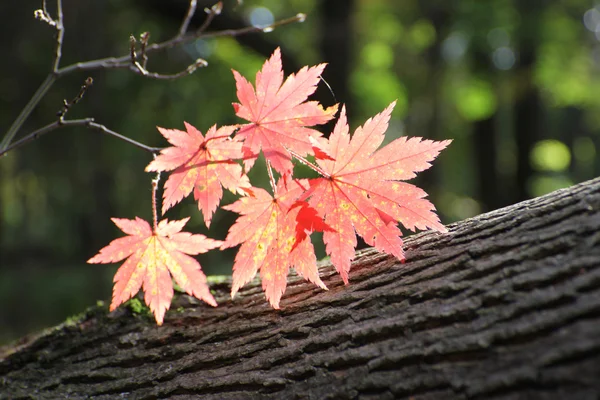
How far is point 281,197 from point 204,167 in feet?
0.82

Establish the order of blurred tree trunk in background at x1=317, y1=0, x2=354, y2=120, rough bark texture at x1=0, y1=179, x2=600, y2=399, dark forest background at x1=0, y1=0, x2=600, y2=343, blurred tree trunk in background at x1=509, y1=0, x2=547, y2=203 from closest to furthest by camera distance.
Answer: rough bark texture at x1=0, y1=179, x2=600, y2=399 < blurred tree trunk in background at x1=317, y1=0, x2=354, y2=120 < dark forest background at x1=0, y1=0, x2=600, y2=343 < blurred tree trunk in background at x1=509, y1=0, x2=547, y2=203

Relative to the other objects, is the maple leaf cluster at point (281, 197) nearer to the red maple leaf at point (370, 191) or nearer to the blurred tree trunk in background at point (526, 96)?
the red maple leaf at point (370, 191)

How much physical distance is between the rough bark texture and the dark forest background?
3.57 m

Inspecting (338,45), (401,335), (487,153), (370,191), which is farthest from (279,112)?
(487,153)

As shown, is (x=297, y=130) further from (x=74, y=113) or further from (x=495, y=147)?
(x=495, y=147)

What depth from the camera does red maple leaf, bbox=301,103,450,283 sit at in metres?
1.43

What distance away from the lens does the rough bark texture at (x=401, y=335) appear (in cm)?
104

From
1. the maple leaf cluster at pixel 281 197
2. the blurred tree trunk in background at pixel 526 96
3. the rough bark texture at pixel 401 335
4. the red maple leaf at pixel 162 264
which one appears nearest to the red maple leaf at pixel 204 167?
the maple leaf cluster at pixel 281 197

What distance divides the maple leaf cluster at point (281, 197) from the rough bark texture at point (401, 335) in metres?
0.14

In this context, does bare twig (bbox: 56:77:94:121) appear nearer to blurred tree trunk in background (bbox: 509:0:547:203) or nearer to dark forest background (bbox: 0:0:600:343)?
dark forest background (bbox: 0:0:600:343)

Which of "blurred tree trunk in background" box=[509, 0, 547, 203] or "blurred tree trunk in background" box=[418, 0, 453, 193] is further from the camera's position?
"blurred tree trunk in background" box=[418, 0, 453, 193]

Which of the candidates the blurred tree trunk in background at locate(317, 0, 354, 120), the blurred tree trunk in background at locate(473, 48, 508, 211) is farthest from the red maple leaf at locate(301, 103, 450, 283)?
the blurred tree trunk in background at locate(473, 48, 508, 211)

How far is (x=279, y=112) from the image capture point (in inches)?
54.8

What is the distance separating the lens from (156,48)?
168 cm
